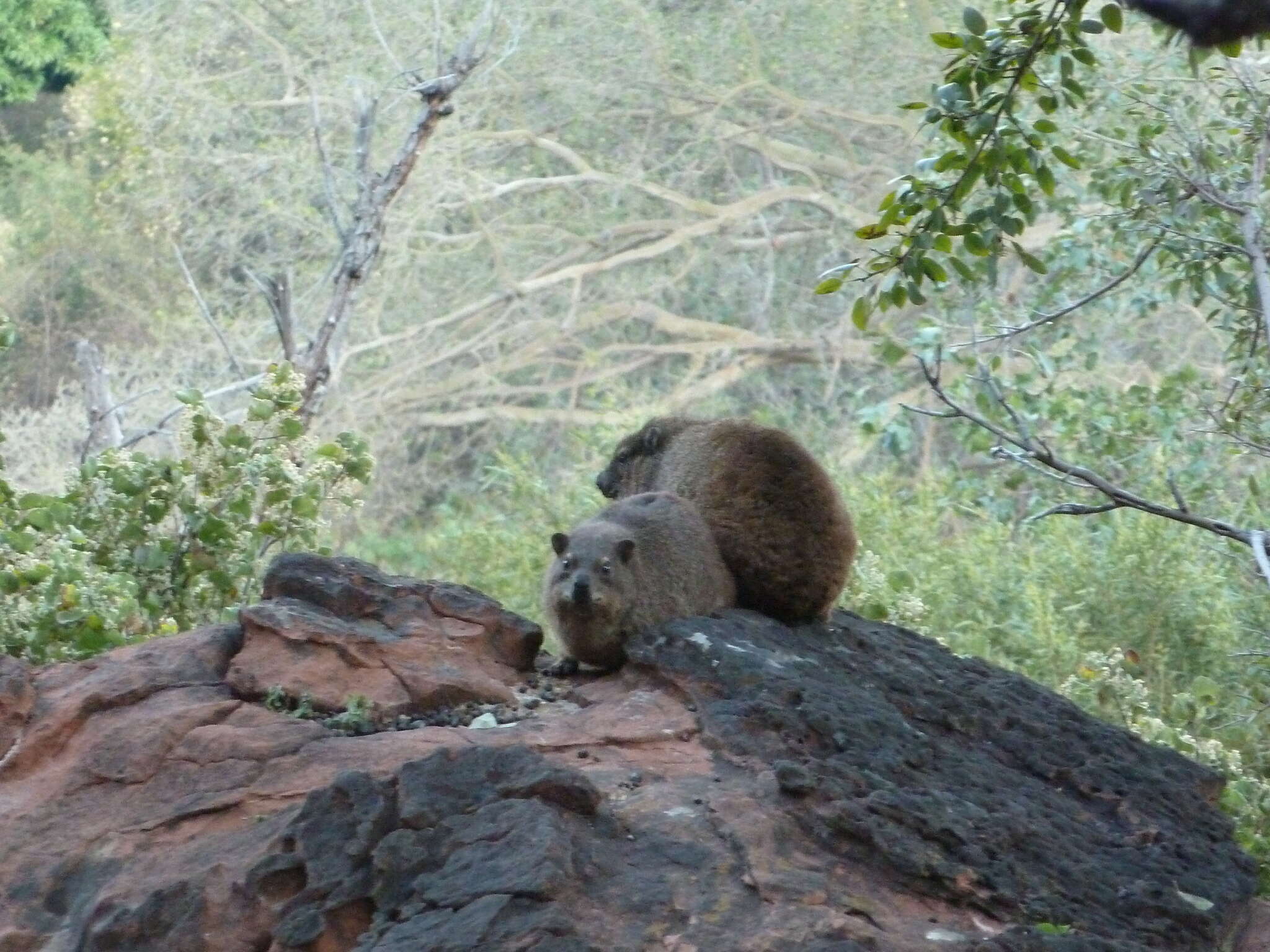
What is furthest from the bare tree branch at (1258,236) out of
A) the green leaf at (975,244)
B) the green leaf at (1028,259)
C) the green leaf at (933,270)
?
the green leaf at (933,270)

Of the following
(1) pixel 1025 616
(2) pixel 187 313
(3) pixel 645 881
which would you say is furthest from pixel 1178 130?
(2) pixel 187 313

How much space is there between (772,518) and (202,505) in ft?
7.78

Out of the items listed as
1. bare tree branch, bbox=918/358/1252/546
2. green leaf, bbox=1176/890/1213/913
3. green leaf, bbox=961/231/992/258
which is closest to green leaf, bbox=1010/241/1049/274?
green leaf, bbox=961/231/992/258

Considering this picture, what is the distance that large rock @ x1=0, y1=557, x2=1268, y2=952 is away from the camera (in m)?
3.35

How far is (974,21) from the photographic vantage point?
441 cm

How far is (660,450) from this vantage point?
6512mm

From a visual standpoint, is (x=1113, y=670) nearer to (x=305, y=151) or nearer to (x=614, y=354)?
(x=614, y=354)

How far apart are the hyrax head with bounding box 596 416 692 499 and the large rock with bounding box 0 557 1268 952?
1612 mm

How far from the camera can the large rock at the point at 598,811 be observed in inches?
132

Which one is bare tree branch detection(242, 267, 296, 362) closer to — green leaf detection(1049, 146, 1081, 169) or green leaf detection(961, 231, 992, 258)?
green leaf detection(961, 231, 992, 258)

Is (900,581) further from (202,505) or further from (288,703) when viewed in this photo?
(288,703)

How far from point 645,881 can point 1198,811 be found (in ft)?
6.77

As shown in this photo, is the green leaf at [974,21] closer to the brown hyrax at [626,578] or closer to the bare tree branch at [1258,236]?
the bare tree branch at [1258,236]

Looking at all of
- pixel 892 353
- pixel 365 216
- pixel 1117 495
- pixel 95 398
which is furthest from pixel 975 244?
pixel 95 398
